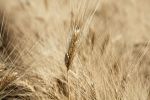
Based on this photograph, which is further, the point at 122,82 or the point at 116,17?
the point at 116,17

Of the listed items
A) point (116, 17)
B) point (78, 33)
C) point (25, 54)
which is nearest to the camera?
point (78, 33)

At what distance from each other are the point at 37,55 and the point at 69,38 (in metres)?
0.31

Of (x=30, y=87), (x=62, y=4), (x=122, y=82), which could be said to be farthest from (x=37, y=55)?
(x=62, y=4)

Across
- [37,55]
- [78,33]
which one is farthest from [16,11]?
[78,33]

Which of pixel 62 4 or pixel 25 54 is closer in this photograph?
pixel 25 54

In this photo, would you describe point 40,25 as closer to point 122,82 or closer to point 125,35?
point 125,35

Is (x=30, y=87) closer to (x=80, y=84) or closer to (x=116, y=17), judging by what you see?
(x=80, y=84)

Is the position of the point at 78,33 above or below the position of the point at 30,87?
above

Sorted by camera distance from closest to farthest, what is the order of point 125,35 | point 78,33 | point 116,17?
1. point 78,33
2. point 125,35
3. point 116,17

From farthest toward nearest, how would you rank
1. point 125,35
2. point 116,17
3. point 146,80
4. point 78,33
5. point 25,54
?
point 116,17 → point 125,35 → point 25,54 → point 146,80 → point 78,33

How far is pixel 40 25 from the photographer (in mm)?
2199

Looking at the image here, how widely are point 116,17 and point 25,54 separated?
2.33ft

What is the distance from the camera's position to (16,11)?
237 cm

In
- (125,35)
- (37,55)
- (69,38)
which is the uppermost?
(69,38)
